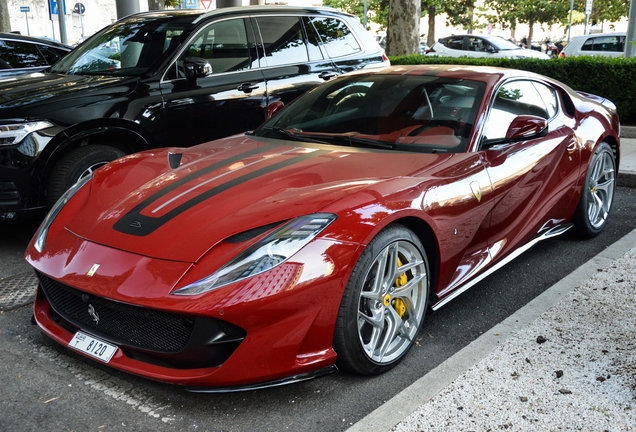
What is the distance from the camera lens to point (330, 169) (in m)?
3.50

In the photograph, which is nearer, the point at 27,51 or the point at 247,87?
the point at 247,87

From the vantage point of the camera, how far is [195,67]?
5758 mm

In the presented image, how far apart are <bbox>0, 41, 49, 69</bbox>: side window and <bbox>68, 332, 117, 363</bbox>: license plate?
23.0ft

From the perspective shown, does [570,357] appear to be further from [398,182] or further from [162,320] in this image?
[162,320]

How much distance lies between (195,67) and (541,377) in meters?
3.92

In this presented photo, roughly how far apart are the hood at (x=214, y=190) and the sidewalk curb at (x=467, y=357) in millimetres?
907

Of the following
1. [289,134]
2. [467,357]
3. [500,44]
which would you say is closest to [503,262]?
[467,357]

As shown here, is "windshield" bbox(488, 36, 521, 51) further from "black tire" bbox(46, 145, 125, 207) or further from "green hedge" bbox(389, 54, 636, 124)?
"black tire" bbox(46, 145, 125, 207)

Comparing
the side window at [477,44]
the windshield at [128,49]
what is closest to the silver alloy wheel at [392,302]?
the windshield at [128,49]

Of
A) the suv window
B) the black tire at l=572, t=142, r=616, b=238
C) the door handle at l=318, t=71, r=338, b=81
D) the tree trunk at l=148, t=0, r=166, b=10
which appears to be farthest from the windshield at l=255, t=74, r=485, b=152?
the suv window

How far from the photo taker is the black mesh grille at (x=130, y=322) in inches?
110

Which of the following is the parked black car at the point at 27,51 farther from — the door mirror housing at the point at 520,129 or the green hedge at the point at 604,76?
the green hedge at the point at 604,76

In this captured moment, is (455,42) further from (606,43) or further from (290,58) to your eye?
(290,58)

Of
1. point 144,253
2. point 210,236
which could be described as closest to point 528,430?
point 210,236
